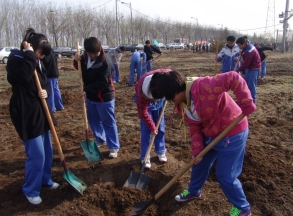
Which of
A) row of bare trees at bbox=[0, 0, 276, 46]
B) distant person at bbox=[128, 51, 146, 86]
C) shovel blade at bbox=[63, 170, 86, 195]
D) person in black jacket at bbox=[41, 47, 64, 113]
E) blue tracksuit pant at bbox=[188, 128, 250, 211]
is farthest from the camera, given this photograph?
row of bare trees at bbox=[0, 0, 276, 46]

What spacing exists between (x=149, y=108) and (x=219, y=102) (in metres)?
1.38

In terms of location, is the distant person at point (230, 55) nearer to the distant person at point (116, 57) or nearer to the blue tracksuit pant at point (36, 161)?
the distant person at point (116, 57)

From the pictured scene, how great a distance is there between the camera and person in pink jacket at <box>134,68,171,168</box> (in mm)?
2984

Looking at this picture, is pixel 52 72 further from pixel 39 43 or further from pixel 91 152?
pixel 39 43

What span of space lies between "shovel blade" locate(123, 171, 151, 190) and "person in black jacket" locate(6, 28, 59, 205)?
1.09 meters

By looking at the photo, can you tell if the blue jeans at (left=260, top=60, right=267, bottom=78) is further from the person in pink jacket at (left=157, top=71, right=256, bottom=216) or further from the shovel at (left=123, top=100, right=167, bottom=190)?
the person in pink jacket at (left=157, top=71, right=256, bottom=216)

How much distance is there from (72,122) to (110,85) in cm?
264

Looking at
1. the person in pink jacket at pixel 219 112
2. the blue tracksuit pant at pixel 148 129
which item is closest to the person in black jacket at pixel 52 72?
the blue tracksuit pant at pixel 148 129

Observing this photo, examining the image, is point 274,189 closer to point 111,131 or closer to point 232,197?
point 232,197

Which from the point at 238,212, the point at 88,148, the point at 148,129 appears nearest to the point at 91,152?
the point at 88,148

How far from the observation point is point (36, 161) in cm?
294

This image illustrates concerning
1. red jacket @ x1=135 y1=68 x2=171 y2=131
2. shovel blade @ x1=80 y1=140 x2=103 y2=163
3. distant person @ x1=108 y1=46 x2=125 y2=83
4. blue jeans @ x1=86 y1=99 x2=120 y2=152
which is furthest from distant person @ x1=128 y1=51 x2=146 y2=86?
red jacket @ x1=135 y1=68 x2=171 y2=131

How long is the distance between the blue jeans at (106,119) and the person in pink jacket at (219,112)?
1567 mm

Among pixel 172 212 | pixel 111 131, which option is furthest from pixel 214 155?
pixel 111 131
